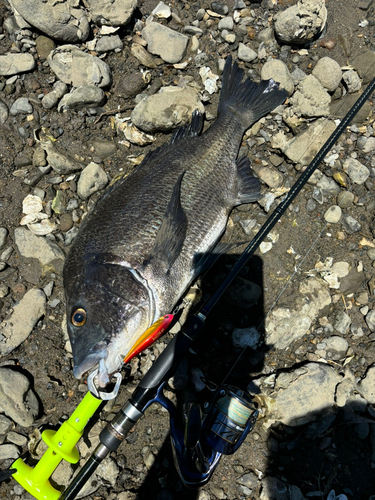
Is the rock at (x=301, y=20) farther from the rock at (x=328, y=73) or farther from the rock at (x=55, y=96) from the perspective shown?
the rock at (x=55, y=96)

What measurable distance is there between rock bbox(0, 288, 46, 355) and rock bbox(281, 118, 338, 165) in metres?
2.78

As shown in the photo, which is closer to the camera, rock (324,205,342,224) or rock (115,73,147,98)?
rock (324,205,342,224)

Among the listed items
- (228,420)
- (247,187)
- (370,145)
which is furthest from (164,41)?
(228,420)

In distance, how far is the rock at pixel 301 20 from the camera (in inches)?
141

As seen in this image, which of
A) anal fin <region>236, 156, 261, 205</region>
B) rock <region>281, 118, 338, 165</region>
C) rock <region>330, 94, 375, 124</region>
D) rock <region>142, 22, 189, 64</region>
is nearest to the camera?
anal fin <region>236, 156, 261, 205</region>

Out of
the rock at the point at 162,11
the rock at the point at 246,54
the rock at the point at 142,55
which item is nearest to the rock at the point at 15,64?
the rock at the point at 142,55

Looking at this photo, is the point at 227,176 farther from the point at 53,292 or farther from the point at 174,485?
the point at 174,485

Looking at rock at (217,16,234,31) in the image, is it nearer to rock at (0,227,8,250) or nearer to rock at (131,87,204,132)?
rock at (131,87,204,132)

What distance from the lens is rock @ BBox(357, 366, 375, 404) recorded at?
313 cm

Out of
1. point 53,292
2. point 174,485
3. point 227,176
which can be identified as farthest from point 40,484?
point 227,176

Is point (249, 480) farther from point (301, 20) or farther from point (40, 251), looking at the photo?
point (301, 20)

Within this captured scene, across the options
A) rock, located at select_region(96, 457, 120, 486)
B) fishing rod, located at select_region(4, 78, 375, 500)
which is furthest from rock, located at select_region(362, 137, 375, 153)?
rock, located at select_region(96, 457, 120, 486)

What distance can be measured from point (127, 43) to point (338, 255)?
3094 millimetres

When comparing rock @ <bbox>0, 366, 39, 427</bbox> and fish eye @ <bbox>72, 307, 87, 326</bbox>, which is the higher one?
fish eye @ <bbox>72, 307, 87, 326</bbox>
